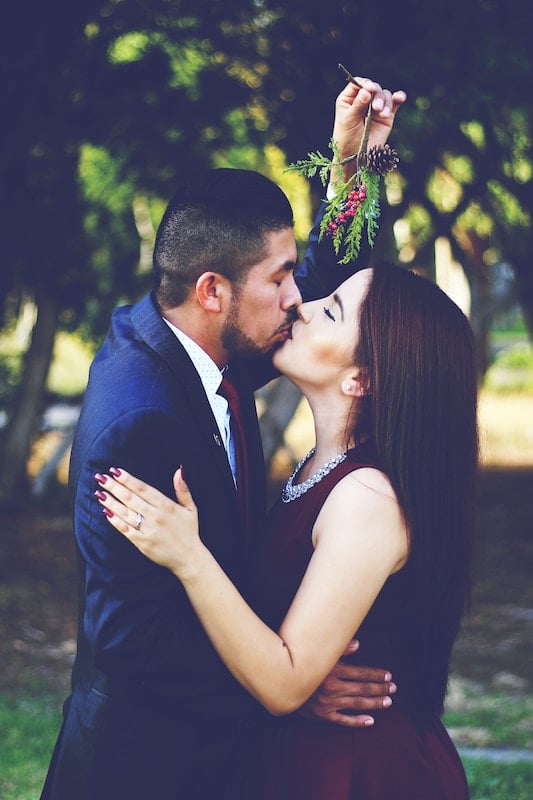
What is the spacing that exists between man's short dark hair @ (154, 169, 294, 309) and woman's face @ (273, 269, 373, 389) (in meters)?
0.26

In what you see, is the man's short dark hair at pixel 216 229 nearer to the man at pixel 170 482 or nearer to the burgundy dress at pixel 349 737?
the man at pixel 170 482

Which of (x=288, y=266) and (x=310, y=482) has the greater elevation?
(x=288, y=266)

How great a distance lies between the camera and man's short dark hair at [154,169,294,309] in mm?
2977

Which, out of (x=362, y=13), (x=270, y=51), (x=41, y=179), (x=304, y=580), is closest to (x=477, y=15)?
(x=362, y=13)

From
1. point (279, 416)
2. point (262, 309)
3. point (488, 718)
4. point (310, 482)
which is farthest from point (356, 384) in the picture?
point (279, 416)

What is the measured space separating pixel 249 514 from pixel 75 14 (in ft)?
14.1

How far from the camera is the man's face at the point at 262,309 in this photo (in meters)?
2.99

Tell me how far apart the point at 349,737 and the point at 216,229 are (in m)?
1.43

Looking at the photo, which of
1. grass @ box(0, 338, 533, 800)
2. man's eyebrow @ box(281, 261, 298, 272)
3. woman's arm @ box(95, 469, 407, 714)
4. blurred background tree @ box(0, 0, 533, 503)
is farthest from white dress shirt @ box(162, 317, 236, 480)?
blurred background tree @ box(0, 0, 533, 503)

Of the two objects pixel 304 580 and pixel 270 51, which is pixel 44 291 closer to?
pixel 270 51

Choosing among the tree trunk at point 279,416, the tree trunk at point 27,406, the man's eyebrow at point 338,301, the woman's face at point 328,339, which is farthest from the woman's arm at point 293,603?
the tree trunk at point 27,406

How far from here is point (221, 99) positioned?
25.2ft

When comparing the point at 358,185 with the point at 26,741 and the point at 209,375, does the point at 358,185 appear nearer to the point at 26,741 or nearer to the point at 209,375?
the point at 209,375

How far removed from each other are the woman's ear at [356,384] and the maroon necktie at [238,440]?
435mm
